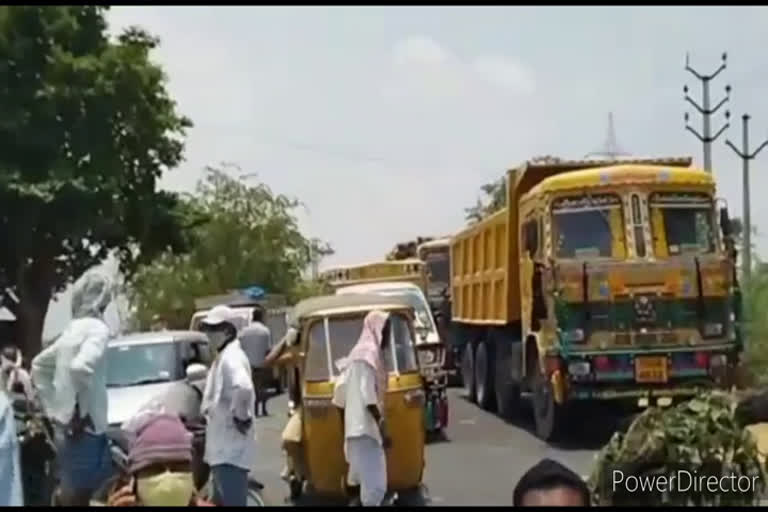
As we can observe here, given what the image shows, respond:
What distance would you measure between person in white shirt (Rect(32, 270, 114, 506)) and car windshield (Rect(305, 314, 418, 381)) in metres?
4.46

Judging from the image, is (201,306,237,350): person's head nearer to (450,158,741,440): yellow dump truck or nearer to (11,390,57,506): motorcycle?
(11,390,57,506): motorcycle

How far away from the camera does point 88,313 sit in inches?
359

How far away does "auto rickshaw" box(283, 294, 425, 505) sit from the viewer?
43.2 ft

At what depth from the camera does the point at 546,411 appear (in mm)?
17875

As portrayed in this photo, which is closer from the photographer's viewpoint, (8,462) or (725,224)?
(8,462)

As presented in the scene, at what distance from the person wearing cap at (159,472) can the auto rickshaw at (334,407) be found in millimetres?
7136

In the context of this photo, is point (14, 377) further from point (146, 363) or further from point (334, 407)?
point (146, 363)

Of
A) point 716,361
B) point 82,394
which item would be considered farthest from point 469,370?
point 82,394

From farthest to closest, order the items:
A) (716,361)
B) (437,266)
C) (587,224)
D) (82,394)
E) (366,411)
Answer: (437,266) < (587,224) < (716,361) < (366,411) < (82,394)

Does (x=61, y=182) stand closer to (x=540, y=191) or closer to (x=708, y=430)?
(x=540, y=191)

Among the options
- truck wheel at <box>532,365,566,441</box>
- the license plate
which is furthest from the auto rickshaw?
truck wheel at <box>532,365,566,441</box>

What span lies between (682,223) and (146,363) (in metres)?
6.20

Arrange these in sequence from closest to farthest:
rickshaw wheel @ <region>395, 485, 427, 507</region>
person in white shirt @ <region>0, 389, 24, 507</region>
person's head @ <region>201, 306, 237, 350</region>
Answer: person in white shirt @ <region>0, 389, 24, 507</region>
person's head @ <region>201, 306, 237, 350</region>
rickshaw wheel @ <region>395, 485, 427, 507</region>

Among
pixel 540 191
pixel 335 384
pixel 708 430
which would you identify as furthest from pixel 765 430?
pixel 540 191
